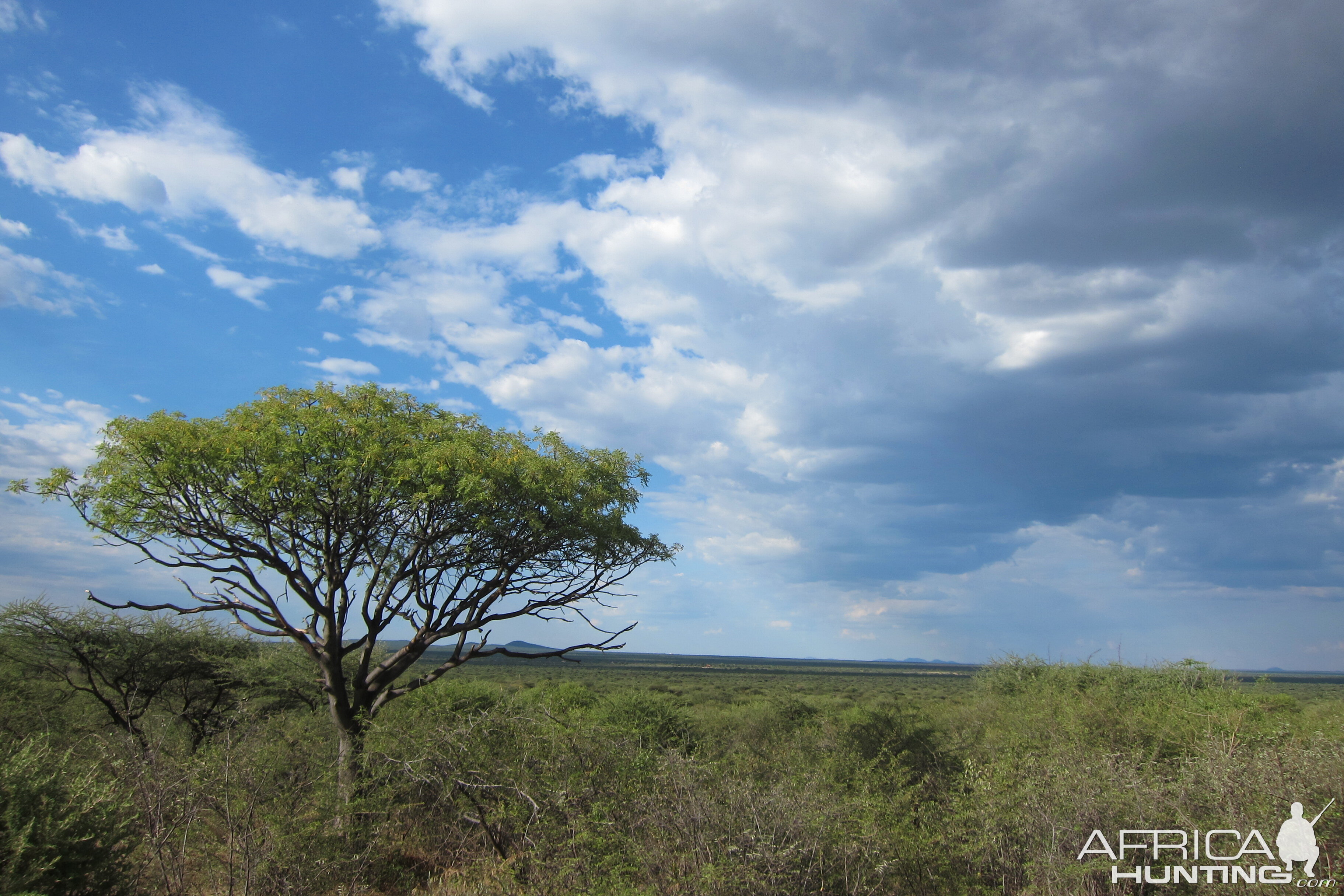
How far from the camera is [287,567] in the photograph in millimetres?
13188

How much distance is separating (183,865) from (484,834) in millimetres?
3724

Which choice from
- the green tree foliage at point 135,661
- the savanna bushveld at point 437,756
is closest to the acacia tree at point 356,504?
the savanna bushveld at point 437,756

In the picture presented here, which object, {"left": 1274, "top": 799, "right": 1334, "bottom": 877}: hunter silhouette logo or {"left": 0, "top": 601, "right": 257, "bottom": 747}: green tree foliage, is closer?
{"left": 1274, "top": 799, "right": 1334, "bottom": 877}: hunter silhouette logo

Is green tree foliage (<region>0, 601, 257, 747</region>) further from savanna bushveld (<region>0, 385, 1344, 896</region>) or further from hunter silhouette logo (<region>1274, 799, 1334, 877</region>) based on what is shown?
hunter silhouette logo (<region>1274, 799, 1334, 877</region>)

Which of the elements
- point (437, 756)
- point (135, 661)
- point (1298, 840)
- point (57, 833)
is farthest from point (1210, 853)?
point (135, 661)

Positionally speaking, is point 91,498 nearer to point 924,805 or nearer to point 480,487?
point 480,487

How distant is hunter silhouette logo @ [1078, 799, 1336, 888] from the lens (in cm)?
794

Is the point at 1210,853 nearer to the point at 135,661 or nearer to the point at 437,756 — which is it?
the point at 437,756

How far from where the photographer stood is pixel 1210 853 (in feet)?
28.2

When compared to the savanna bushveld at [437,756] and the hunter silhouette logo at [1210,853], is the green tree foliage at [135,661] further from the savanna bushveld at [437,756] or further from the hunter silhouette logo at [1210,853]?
the hunter silhouette logo at [1210,853]

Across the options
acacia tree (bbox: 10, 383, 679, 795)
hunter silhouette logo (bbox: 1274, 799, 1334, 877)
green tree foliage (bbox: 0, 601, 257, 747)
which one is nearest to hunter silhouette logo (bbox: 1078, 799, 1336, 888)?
hunter silhouette logo (bbox: 1274, 799, 1334, 877)

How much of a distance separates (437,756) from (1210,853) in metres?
10.2

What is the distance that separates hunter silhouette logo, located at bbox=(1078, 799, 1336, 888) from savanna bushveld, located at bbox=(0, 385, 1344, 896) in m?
0.17

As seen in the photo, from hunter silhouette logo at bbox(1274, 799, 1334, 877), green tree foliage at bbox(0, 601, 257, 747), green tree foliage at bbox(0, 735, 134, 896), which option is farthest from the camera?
green tree foliage at bbox(0, 601, 257, 747)
